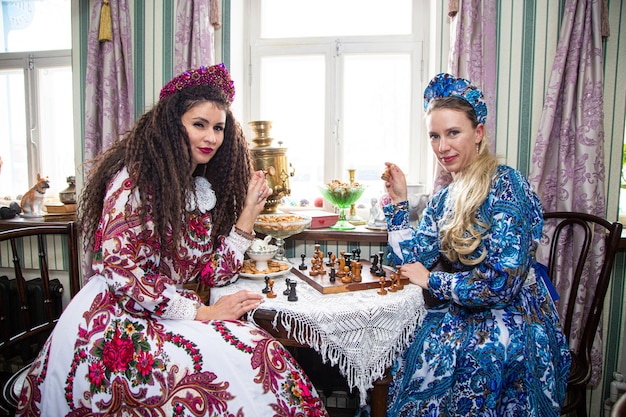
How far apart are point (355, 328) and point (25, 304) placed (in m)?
1.32

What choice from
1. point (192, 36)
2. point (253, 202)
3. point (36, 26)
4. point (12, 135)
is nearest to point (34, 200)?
point (12, 135)

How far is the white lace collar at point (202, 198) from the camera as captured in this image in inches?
64.1

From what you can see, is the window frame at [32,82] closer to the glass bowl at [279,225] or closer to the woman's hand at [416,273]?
the glass bowl at [279,225]

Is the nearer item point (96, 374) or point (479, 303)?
point (96, 374)

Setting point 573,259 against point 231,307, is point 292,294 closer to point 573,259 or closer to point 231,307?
point 231,307

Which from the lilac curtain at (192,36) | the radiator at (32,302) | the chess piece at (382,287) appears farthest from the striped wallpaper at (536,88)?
the radiator at (32,302)

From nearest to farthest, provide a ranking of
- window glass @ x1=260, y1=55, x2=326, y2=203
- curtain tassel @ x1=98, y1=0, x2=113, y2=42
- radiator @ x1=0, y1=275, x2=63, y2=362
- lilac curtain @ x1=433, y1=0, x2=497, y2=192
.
Answer: 1. lilac curtain @ x1=433, y1=0, x2=497, y2=192
2. curtain tassel @ x1=98, y1=0, x2=113, y2=42
3. radiator @ x1=0, y1=275, x2=63, y2=362
4. window glass @ x1=260, y1=55, x2=326, y2=203

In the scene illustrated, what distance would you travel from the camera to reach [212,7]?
240 cm

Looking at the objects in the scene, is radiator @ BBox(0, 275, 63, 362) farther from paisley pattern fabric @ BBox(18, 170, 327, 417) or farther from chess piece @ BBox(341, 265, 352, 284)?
chess piece @ BBox(341, 265, 352, 284)

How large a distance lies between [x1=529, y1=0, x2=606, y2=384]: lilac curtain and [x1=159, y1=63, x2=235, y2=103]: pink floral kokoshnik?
61.0 inches

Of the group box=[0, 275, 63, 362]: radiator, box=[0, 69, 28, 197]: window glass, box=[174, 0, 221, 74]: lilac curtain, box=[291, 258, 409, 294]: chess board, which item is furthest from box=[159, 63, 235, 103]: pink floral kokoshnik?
box=[0, 69, 28, 197]: window glass

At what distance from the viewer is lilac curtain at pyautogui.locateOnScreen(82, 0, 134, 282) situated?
238cm

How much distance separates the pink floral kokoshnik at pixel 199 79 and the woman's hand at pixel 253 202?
40 cm

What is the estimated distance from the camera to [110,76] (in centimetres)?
239
